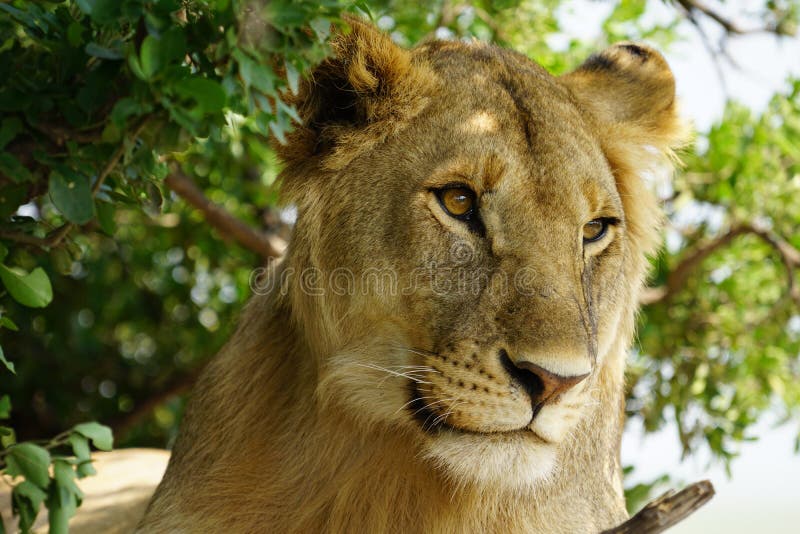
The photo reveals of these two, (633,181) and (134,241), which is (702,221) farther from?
(134,241)

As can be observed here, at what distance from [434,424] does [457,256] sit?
1.59ft

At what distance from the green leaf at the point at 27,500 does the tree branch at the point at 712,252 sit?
3583 mm

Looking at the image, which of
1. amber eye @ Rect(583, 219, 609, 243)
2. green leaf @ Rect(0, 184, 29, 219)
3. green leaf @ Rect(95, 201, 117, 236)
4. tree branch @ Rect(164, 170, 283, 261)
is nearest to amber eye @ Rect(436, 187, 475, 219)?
amber eye @ Rect(583, 219, 609, 243)

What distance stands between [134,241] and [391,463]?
356cm

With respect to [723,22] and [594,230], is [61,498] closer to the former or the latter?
[594,230]

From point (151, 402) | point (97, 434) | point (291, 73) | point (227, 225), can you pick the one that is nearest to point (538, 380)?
point (291, 73)

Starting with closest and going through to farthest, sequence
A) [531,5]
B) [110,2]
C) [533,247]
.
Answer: [110,2], [533,247], [531,5]

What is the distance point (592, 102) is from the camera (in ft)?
12.3

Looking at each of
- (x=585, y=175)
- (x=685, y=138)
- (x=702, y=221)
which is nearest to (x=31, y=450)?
(x=585, y=175)

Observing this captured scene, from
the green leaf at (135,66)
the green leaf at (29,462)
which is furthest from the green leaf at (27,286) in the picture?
the green leaf at (135,66)

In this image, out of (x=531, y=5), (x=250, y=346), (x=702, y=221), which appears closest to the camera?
(x=250, y=346)

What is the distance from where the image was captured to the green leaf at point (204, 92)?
7.32 ft

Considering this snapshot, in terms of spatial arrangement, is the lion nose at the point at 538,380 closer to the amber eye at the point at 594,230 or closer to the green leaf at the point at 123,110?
the amber eye at the point at 594,230

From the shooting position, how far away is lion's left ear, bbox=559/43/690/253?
365 cm
